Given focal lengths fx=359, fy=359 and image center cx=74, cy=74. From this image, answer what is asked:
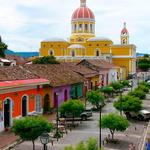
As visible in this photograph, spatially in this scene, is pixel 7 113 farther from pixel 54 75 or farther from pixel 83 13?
pixel 83 13

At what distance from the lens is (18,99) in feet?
96.3

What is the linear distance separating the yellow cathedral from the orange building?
57.4m

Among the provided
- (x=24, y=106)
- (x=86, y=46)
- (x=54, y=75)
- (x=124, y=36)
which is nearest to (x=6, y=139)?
(x=24, y=106)

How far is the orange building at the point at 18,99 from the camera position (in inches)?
1061

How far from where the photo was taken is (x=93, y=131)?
2709cm

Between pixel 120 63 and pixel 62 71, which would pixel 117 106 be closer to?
pixel 62 71

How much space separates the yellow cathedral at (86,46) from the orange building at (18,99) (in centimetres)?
5739

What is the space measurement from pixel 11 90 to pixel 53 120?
5554mm

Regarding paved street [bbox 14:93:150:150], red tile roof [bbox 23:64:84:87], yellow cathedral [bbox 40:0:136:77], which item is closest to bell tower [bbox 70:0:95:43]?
yellow cathedral [bbox 40:0:136:77]

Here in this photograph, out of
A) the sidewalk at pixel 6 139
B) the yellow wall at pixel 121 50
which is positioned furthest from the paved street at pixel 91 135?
the yellow wall at pixel 121 50

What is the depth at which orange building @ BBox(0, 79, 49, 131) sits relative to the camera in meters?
26.9

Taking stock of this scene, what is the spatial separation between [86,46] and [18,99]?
6797 centimetres

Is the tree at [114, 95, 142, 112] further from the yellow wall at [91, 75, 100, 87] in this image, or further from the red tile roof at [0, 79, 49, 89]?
the yellow wall at [91, 75, 100, 87]

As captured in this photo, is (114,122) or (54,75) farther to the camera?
(54,75)
